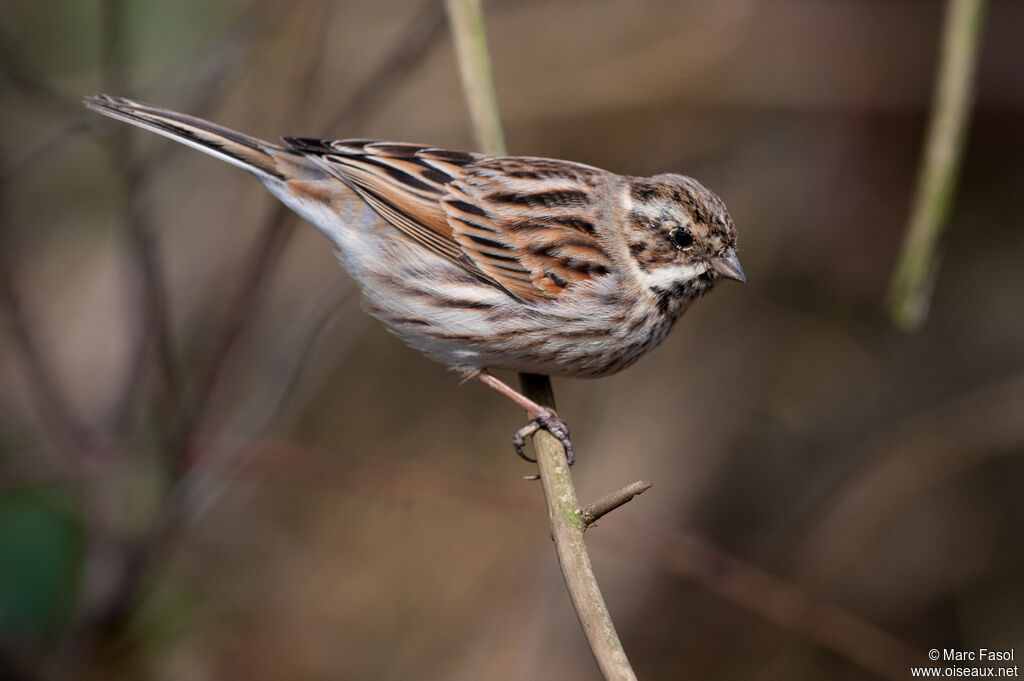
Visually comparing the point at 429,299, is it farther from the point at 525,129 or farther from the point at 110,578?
the point at 525,129

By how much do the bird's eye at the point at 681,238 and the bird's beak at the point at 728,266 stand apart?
5.5 inches

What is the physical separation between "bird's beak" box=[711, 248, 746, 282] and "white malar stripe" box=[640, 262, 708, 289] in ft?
0.17

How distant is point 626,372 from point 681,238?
337 cm

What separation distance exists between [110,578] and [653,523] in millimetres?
3680

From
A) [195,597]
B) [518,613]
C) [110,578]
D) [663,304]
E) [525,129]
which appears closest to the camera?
[663,304]

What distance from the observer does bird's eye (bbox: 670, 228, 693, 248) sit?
474 cm

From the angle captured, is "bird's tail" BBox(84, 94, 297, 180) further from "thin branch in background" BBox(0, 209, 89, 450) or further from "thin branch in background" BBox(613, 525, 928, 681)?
"thin branch in background" BBox(613, 525, 928, 681)

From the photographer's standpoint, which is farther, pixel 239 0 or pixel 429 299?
pixel 239 0

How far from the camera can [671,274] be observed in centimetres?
483

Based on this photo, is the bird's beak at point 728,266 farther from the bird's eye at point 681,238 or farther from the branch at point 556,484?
the branch at point 556,484

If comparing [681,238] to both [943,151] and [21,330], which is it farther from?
[21,330]

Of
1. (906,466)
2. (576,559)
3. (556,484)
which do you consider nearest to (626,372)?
(906,466)

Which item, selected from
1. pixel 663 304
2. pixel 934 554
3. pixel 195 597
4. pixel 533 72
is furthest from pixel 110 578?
pixel 934 554

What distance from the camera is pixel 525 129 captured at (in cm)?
833
